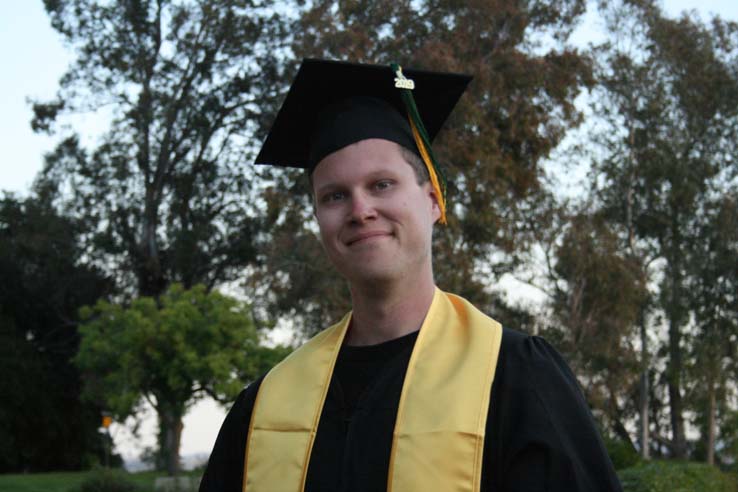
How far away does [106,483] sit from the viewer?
2073 cm

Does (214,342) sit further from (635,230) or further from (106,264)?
(635,230)

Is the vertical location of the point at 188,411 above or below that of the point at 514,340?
above

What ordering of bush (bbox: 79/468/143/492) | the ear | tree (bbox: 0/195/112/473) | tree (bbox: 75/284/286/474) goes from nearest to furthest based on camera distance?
1. the ear
2. bush (bbox: 79/468/143/492)
3. tree (bbox: 75/284/286/474)
4. tree (bbox: 0/195/112/473)

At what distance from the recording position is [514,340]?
2320 millimetres

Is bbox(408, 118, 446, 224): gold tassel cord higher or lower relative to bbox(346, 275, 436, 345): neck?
higher

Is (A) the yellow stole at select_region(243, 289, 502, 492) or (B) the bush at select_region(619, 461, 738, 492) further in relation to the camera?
(B) the bush at select_region(619, 461, 738, 492)

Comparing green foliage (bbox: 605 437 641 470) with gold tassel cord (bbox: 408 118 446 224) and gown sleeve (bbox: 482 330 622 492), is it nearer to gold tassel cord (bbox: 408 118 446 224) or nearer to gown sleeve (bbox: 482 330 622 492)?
gold tassel cord (bbox: 408 118 446 224)

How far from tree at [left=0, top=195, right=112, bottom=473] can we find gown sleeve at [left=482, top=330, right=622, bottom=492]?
3234cm

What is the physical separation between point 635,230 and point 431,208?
1294 inches

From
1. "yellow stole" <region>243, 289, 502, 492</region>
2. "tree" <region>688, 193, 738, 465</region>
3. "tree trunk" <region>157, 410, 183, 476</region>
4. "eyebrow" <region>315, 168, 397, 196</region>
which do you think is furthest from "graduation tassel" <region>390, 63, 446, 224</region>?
"tree" <region>688, 193, 738, 465</region>

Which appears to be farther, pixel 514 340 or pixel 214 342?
pixel 214 342

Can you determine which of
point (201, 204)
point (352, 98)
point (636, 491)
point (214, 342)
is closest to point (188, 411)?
point (214, 342)

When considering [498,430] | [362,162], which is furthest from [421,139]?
[498,430]

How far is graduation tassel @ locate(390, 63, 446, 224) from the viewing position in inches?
101
